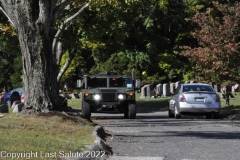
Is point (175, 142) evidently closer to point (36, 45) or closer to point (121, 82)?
point (36, 45)

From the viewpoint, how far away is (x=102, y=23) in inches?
1382

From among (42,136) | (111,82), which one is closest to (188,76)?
(111,82)

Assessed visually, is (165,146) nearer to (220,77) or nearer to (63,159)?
(63,159)

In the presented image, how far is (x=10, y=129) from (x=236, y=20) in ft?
66.6

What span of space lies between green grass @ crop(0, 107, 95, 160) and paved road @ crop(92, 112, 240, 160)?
83cm

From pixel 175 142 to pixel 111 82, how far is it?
38.5 feet

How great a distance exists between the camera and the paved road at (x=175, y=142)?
13953mm

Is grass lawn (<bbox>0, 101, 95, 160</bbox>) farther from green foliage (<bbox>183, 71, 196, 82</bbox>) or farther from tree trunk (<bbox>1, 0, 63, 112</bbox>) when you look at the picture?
green foliage (<bbox>183, 71, 196, 82</bbox>)

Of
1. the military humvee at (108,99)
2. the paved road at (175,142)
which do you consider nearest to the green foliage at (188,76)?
the military humvee at (108,99)

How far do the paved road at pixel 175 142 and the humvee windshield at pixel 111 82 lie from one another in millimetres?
5421

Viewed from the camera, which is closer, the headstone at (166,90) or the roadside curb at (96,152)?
the roadside curb at (96,152)

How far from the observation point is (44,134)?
15680mm

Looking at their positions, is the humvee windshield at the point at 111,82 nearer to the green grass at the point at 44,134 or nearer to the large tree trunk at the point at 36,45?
the large tree trunk at the point at 36,45

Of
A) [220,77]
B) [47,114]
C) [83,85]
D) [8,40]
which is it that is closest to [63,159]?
[47,114]
